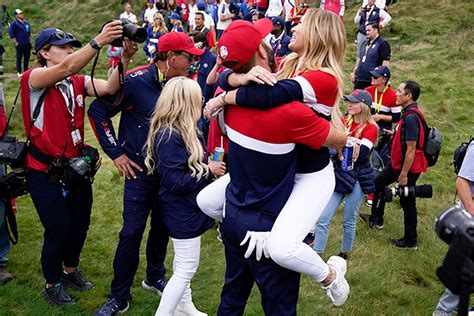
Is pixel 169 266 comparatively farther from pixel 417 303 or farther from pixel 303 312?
Answer: pixel 417 303

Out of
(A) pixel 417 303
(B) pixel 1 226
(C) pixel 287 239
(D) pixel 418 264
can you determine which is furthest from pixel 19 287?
(D) pixel 418 264

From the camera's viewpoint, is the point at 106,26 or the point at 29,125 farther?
the point at 29,125

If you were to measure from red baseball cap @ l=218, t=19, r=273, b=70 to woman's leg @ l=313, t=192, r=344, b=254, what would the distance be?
2690 mm

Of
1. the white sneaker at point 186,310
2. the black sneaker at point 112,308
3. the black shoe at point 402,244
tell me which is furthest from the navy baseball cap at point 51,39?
the black shoe at point 402,244

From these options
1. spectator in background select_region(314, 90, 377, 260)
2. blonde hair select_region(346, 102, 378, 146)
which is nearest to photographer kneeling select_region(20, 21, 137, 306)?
spectator in background select_region(314, 90, 377, 260)

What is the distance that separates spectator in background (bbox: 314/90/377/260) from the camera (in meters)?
5.09

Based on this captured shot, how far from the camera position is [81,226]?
4590 mm

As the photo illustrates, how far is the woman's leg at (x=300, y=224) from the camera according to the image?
272 cm

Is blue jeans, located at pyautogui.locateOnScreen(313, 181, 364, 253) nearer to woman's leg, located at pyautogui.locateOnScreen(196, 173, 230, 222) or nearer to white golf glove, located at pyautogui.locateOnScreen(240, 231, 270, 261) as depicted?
woman's leg, located at pyautogui.locateOnScreen(196, 173, 230, 222)

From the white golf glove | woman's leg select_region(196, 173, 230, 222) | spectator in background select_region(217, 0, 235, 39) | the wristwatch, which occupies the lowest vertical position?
spectator in background select_region(217, 0, 235, 39)

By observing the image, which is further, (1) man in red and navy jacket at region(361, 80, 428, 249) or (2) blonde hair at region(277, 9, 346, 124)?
(1) man in red and navy jacket at region(361, 80, 428, 249)

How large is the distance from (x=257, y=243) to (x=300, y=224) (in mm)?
253

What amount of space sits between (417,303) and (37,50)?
3.99 meters

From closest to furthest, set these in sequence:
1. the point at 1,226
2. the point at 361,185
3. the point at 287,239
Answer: the point at 287,239, the point at 1,226, the point at 361,185
